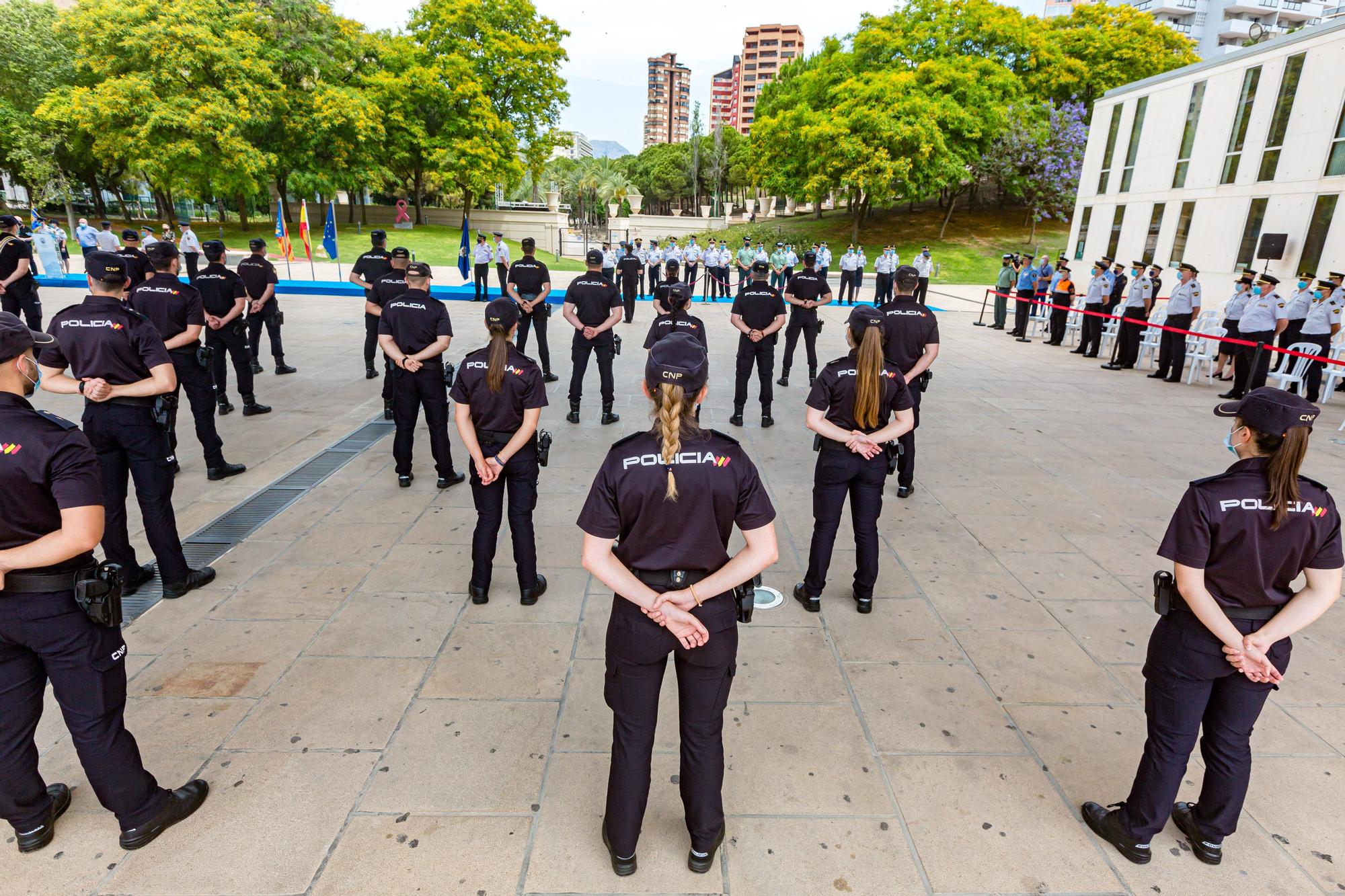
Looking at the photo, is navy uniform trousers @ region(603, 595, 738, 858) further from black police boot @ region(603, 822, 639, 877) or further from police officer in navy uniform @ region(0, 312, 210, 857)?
police officer in navy uniform @ region(0, 312, 210, 857)

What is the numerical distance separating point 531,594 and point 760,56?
15362 cm

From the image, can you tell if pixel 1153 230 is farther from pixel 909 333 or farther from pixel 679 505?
pixel 679 505

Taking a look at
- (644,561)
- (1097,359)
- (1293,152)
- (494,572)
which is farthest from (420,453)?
(1293,152)

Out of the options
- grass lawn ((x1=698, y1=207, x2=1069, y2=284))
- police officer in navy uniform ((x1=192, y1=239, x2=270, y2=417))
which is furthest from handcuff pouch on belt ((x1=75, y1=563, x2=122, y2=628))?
grass lawn ((x1=698, y1=207, x2=1069, y2=284))

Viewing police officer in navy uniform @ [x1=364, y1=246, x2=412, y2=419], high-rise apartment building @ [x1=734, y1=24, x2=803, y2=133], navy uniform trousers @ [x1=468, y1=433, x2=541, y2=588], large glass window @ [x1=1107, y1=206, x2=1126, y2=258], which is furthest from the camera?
high-rise apartment building @ [x1=734, y1=24, x2=803, y2=133]

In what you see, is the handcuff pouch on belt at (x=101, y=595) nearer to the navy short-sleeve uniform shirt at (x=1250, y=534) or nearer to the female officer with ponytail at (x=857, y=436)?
the female officer with ponytail at (x=857, y=436)

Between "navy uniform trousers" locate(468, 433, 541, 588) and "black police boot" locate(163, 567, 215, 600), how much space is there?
75.4 inches

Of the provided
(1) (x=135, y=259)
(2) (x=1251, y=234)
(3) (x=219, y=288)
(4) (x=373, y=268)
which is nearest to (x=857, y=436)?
(3) (x=219, y=288)

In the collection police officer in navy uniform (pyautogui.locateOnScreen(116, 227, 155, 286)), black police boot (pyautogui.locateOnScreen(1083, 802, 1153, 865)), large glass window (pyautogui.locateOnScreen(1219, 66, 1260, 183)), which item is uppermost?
large glass window (pyautogui.locateOnScreen(1219, 66, 1260, 183))

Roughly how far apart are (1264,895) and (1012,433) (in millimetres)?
7043

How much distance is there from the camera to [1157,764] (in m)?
2.71

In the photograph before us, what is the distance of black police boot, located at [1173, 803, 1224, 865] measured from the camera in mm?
2809

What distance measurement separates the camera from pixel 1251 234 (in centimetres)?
1825

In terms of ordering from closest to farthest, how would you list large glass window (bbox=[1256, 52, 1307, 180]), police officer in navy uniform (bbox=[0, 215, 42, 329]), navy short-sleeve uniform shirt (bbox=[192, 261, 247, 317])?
navy short-sleeve uniform shirt (bbox=[192, 261, 247, 317]) → police officer in navy uniform (bbox=[0, 215, 42, 329]) → large glass window (bbox=[1256, 52, 1307, 180])
